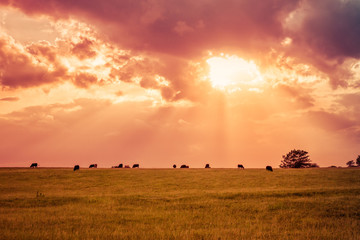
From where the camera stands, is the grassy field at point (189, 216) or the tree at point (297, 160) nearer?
the grassy field at point (189, 216)

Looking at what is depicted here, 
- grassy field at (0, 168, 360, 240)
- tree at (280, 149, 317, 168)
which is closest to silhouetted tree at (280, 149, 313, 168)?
tree at (280, 149, 317, 168)

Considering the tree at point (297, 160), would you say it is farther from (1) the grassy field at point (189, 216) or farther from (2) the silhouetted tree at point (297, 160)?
(1) the grassy field at point (189, 216)

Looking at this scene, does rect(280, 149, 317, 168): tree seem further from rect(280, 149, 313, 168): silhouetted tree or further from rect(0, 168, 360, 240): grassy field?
rect(0, 168, 360, 240): grassy field

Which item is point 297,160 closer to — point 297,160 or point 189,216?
point 297,160

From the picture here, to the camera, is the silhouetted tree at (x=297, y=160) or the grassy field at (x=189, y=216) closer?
the grassy field at (x=189, y=216)

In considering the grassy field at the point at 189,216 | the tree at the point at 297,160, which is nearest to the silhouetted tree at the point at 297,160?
the tree at the point at 297,160

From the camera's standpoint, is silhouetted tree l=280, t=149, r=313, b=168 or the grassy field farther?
silhouetted tree l=280, t=149, r=313, b=168

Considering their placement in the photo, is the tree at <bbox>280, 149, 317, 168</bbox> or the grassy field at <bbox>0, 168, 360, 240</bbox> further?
the tree at <bbox>280, 149, 317, 168</bbox>

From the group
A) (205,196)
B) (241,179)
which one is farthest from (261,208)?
(241,179)

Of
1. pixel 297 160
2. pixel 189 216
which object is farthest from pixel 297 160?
pixel 189 216

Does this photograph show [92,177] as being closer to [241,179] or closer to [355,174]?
[241,179]

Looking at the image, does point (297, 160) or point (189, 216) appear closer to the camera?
point (189, 216)

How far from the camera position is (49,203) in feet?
90.9

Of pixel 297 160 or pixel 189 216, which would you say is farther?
pixel 297 160
